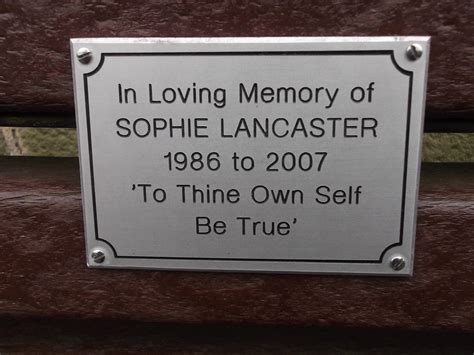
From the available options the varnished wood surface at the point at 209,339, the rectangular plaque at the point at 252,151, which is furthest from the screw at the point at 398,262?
the varnished wood surface at the point at 209,339

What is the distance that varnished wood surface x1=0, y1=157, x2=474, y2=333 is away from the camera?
48cm

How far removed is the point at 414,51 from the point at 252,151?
154mm

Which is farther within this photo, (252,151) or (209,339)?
(209,339)

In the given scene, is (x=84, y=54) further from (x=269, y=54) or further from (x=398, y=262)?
(x=398, y=262)

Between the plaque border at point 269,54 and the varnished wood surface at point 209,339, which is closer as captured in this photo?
the plaque border at point 269,54

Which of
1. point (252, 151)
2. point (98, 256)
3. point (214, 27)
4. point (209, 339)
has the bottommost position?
point (209, 339)

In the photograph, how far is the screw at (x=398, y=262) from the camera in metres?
0.48

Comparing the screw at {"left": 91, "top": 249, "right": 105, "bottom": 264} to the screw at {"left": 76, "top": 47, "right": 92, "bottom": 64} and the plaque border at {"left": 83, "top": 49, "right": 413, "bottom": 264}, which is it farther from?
the screw at {"left": 76, "top": 47, "right": 92, "bottom": 64}

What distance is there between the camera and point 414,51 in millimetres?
432

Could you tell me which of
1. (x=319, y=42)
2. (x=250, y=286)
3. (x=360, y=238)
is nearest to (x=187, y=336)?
(x=250, y=286)

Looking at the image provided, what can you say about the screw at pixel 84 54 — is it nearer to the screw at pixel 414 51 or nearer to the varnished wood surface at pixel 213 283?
the varnished wood surface at pixel 213 283

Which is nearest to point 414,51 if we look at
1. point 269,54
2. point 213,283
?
point 269,54

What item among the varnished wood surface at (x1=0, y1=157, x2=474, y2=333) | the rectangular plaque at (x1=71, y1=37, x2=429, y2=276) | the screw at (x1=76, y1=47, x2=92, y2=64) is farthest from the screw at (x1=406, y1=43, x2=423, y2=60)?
the screw at (x1=76, y1=47, x2=92, y2=64)

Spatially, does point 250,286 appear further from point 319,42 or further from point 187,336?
point 319,42
